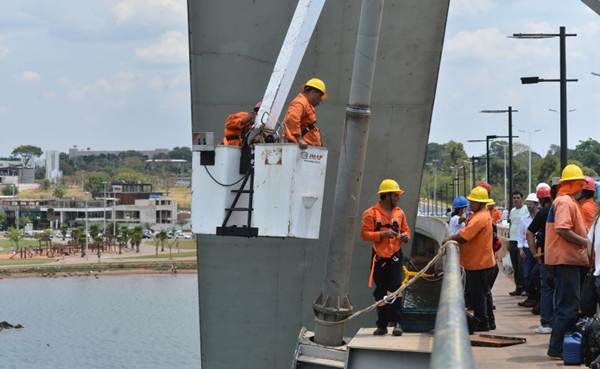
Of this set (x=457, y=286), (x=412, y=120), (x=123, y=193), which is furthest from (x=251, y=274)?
(x=123, y=193)

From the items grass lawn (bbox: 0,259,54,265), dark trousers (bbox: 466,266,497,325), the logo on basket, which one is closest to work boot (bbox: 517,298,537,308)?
dark trousers (bbox: 466,266,497,325)

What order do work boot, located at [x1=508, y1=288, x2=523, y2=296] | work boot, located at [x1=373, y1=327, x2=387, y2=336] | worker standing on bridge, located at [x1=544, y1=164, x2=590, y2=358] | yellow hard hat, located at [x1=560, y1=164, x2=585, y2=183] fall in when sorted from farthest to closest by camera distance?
work boot, located at [x1=508, y1=288, x2=523, y2=296] → work boot, located at [x1=373, y1=327, x2=387, y2=336] → yellow hard hat, located at [x1=560, y1=164, x2=585, y2=183] → worker standing on bridge, located at [x1=544, y1=164, x2=590, y2=358]

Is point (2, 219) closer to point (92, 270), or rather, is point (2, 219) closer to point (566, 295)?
point (92, 270)

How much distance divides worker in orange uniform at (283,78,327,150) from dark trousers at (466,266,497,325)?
9.81 feet

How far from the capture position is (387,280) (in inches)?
351

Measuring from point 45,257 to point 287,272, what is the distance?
464 ft

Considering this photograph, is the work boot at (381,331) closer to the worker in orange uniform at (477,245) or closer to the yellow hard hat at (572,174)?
the worker in orange uniform at (477,245)

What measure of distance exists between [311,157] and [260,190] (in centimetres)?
52

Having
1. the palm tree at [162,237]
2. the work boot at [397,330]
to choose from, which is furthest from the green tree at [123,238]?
the work boot at [397,330]

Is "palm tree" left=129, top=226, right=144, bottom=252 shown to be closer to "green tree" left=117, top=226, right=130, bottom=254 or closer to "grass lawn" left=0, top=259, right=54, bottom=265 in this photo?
"green tree" left=117, top=226, right=130, bottom=254

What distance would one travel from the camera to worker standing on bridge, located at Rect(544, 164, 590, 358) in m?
8.00

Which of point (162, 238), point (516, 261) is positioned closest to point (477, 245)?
point (516, 261)

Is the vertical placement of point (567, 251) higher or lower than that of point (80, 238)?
higher

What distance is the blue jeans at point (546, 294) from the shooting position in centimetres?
978
